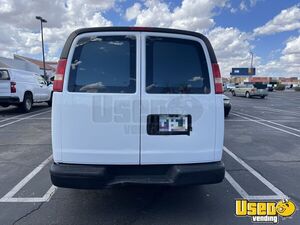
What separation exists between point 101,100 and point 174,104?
81 centimetres

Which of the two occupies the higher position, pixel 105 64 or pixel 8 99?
pixel 105 64

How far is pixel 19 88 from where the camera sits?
12.6 m

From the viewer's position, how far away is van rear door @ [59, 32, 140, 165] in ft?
9.81

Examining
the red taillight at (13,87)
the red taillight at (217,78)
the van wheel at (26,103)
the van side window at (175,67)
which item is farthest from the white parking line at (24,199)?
the van wheel at (26,103)

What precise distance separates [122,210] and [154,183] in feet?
2.74

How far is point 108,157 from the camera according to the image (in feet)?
9.98

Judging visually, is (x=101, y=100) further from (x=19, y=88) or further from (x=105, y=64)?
(x=19, y=88)

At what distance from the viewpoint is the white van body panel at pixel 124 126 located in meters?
2.99

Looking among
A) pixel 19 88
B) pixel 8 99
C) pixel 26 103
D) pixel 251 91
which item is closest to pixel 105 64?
pixel 8 99

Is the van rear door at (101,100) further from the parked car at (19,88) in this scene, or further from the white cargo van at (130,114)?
the parked car at (19,88)

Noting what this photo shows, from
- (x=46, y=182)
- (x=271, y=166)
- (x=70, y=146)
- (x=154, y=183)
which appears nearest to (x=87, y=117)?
(x=70, y=146)

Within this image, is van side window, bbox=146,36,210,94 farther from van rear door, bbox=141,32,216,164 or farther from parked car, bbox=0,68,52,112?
parked car, bbox=0,68,52,112

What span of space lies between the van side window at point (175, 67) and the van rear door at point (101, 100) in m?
0.17

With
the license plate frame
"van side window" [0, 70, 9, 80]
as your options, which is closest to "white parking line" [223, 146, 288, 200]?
the license plate frame
